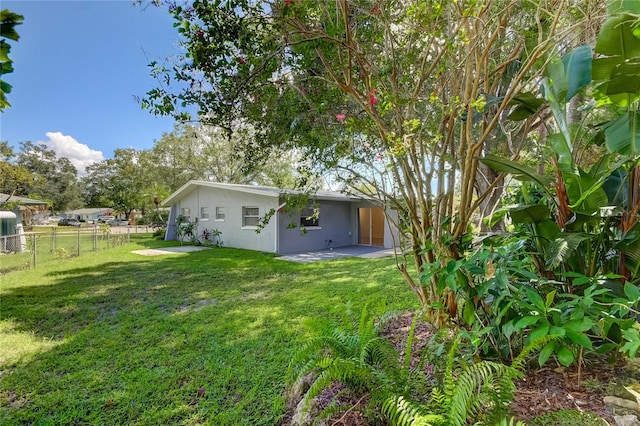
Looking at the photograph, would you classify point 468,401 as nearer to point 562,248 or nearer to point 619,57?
point 562,248

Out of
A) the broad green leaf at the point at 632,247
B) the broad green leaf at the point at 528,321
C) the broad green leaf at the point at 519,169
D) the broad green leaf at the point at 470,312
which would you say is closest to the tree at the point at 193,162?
the broad green leaf at the point at 519,169

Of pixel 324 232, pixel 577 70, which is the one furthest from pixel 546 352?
pixel 324 232

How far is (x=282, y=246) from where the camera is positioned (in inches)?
496

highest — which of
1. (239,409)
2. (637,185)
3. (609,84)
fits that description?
(609,84)

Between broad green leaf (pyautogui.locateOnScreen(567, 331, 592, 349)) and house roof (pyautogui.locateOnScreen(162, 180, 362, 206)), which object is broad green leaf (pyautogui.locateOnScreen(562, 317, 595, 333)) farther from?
house roof (pyautogui.locateOnScreen(162, 180, 362, 206))

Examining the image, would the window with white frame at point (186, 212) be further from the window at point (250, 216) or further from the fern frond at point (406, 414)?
the fern frond at point (406, 414)

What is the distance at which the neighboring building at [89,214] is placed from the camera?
55562 millimetres

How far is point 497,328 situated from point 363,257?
947 cm

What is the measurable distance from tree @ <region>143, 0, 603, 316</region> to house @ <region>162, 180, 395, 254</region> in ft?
27.4

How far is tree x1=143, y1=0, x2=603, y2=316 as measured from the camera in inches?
96.3

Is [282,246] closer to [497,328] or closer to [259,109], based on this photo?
[259,109]

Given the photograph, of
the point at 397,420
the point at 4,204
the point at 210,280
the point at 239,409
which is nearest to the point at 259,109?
the point at 239,409

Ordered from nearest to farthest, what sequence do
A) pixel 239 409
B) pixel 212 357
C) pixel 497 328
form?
pixel 497 328, pixel 239 409, pixel 212 357

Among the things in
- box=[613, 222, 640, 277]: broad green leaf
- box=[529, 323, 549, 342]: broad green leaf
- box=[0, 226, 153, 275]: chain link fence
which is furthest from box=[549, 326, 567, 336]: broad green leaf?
box=[0, 226, 153, 275]: chain link fence
